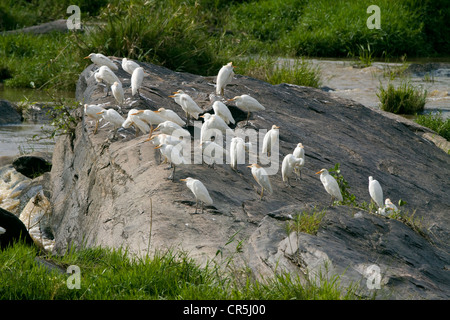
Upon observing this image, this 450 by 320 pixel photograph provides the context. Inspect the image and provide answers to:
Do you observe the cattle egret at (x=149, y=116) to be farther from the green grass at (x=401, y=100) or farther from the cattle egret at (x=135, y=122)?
the green grass at (x=401, y=100)

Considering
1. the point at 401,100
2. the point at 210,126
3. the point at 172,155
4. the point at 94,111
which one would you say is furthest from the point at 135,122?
the point at 401,100

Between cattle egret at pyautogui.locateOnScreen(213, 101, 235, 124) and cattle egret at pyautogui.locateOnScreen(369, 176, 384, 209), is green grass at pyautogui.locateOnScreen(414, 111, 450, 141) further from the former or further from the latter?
cattle egret at pyautogui.locateOnScreen(369, 176, 384, 209)

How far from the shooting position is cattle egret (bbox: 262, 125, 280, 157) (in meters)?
7.07

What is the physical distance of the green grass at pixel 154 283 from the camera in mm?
3760

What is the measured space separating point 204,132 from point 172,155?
4.50 feet

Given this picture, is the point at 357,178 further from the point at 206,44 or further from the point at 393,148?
the point at 206,44

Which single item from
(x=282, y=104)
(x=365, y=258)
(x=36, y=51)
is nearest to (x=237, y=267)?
(x=365, y=258)

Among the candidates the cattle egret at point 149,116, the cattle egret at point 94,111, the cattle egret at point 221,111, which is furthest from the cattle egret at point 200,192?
the cattle egret at point 94,111

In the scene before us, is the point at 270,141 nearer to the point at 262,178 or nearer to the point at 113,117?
the point at 262,178

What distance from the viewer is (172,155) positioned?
566 cm

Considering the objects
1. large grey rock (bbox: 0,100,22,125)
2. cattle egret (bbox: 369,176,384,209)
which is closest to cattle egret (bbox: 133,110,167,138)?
cattle egret (bbox: 369,176,384,209)

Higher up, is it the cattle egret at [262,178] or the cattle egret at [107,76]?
the cattle egret at [107,76]

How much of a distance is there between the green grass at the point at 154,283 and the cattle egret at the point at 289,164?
7.07ft
